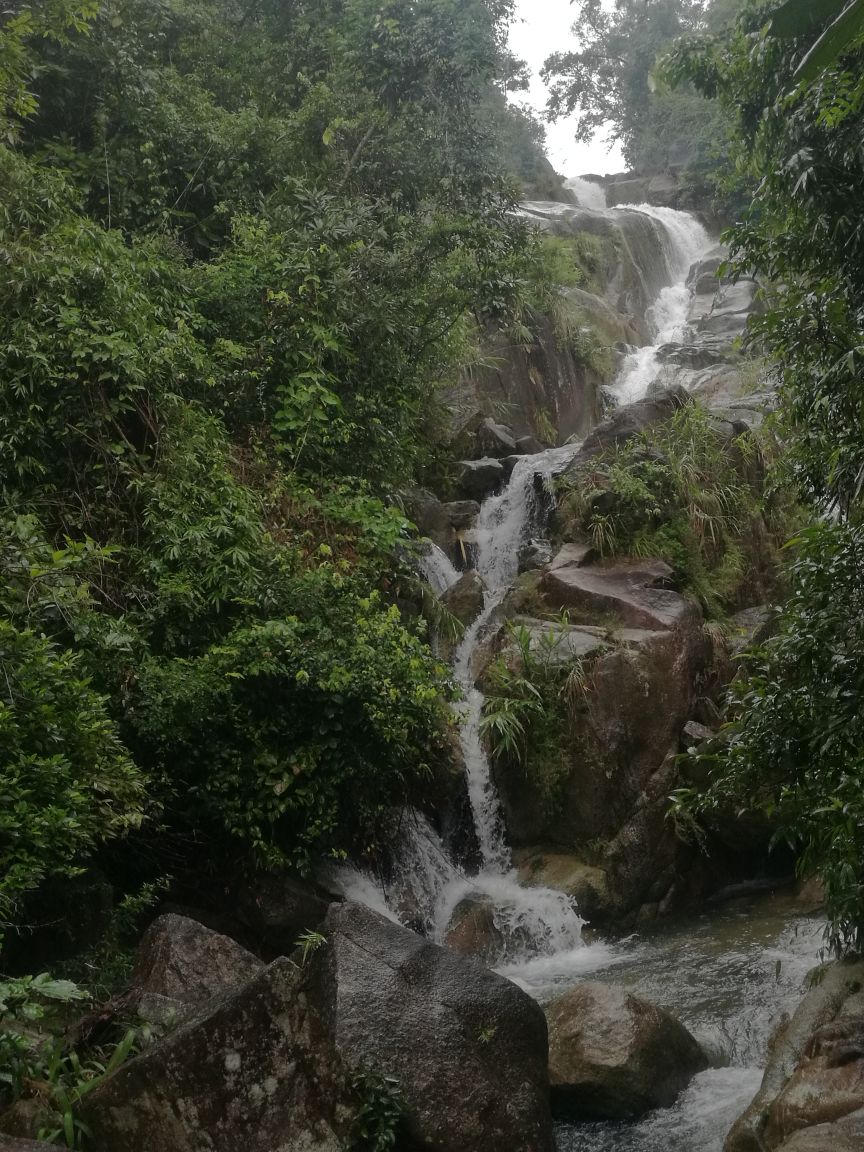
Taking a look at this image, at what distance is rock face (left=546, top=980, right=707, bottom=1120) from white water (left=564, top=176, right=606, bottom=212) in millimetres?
32649

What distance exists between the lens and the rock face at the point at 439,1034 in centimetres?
504

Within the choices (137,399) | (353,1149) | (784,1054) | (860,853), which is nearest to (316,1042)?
(353,1149)

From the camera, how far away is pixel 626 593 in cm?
1124

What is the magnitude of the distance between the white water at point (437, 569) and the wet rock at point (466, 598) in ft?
0.79

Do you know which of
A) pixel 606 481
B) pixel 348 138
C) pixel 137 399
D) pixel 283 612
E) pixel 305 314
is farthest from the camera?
pixel 348 138

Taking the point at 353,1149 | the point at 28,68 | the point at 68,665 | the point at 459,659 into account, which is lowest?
the point at 353,1149

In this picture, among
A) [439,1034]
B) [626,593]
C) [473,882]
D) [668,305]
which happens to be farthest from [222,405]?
[668,305]

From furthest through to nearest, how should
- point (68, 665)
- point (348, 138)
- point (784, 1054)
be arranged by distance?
point (348, 138) → point (68, 665) → point (784, 1054)

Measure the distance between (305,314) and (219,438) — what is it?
2029 millimetres

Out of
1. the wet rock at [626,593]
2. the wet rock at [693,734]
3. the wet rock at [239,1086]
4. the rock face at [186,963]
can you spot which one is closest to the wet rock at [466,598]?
the wet rock at [626,593]

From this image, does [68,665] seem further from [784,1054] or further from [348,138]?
[348,138]

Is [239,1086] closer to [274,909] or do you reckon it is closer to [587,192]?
[274,909]

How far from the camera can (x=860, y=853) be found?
16.2ft

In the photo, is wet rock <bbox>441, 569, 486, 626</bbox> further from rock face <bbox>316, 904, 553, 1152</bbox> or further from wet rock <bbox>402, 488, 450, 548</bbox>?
rock face <bbox>316, 904, 553, 1152</bbox>
